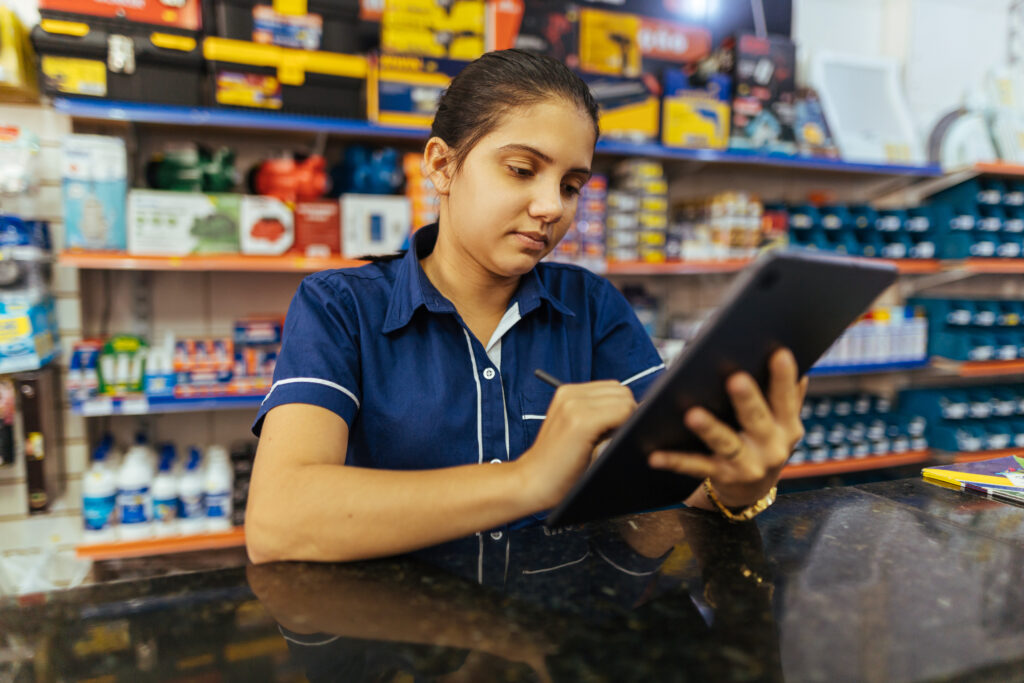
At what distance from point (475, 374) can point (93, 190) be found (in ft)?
5.46

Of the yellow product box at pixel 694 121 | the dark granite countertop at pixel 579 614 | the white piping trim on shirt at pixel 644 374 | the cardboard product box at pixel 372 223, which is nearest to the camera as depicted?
the dark granite countertop at pixel 579 614

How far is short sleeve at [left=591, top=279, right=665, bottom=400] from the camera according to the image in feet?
4.36

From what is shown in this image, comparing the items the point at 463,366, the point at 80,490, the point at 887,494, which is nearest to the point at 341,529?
the point at 463,366

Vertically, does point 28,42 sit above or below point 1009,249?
above

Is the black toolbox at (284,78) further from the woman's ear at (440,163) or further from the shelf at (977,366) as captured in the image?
the shelf at (977,366)

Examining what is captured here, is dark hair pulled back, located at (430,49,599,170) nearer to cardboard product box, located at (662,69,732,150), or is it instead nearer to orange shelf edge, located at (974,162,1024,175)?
cardboard product box, located at (662,69,732,150)

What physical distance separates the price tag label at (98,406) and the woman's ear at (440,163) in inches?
62.8

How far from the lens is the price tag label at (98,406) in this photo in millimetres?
2104

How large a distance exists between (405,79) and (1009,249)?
3196mm

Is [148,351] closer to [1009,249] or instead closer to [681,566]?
[681,566]

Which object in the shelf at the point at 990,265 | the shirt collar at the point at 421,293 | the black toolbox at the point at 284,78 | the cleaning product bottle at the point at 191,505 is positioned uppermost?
the black toolbox at the point at 284,78

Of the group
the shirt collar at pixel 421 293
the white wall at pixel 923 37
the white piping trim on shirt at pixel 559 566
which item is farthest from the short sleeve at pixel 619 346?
the white wall at pixel 923 37

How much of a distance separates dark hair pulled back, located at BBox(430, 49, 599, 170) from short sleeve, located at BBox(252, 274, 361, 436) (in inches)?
13.1

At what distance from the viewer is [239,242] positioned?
221cm
